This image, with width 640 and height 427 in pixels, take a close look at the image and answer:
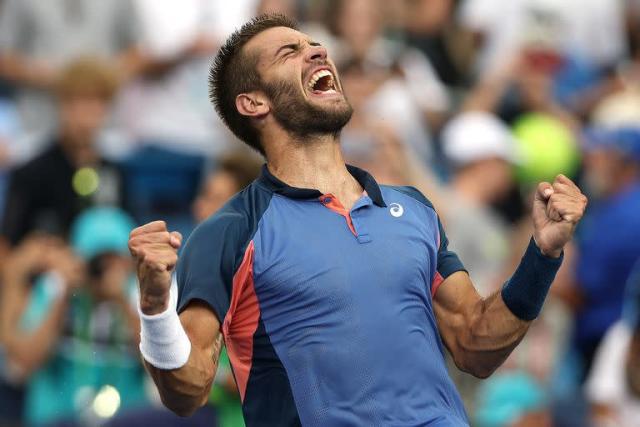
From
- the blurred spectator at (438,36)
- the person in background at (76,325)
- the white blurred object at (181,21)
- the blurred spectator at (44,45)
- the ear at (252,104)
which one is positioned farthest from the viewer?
the blurred spectator at (438,36)

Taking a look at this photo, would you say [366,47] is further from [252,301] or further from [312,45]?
[252,301]

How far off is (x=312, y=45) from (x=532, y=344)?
12.6ft

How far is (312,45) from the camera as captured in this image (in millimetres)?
4645

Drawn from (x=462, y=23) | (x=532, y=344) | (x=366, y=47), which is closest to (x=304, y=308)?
(x=532, y=344)

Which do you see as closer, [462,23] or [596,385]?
[596,385]

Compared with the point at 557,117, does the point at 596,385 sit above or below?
below

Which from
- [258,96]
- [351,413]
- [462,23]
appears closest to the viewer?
[351,413]

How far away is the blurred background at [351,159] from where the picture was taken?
24.8 ft

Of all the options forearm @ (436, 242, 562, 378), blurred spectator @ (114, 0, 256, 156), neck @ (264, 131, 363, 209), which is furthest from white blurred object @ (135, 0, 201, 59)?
forearm @ (436, 242, 562, 378)

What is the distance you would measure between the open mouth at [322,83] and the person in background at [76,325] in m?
3.22

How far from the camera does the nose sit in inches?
181

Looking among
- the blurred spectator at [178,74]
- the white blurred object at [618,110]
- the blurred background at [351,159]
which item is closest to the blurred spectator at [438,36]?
the blurred background at [351,159]

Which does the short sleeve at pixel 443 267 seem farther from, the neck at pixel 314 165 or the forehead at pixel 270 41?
the forehead at pixel 270 41

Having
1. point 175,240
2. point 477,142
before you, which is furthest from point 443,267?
point 477,142
